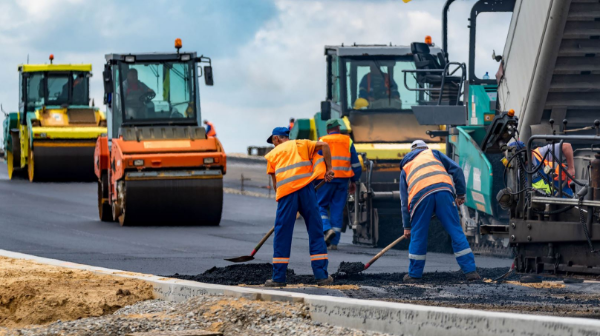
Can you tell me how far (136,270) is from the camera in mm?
10398

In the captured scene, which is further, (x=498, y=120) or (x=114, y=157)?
(x=114, y=157)

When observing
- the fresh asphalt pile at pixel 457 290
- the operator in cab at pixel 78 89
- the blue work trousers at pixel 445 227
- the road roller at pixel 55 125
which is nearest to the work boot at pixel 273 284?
the fresh asphalt pile at pixel 457 290

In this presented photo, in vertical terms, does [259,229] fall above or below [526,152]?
below

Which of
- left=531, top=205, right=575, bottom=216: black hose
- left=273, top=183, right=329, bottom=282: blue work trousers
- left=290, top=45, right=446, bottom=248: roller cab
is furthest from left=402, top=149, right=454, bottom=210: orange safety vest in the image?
left=290, top=45, right=446, bottom=248: roller cab

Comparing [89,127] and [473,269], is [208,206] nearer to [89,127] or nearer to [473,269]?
[473,269]

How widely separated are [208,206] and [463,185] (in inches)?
262

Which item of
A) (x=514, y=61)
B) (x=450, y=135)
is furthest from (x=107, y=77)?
(x=514, y=61)

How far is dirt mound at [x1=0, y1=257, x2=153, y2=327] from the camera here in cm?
739

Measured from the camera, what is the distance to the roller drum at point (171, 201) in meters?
15.7

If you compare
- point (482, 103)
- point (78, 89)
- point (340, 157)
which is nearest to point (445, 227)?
point (482, 103)

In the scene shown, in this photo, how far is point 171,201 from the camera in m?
15.9

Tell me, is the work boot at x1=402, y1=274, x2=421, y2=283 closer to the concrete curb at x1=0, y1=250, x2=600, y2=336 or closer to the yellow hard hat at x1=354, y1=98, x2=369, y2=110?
the concrete curb at x1=0, y1=250, x2=600, y2=336

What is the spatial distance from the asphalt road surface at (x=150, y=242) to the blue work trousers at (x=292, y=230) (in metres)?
1.30

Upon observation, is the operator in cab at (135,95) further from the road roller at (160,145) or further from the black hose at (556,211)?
the black hose at (556,211)
